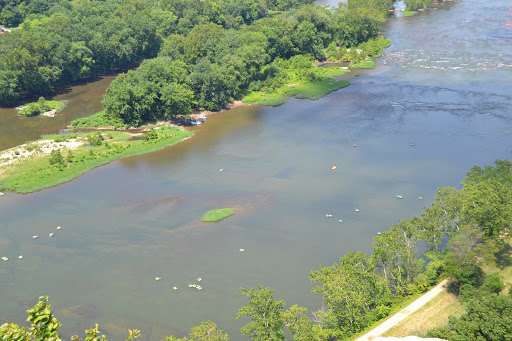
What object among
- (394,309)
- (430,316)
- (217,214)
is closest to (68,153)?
(217,214)

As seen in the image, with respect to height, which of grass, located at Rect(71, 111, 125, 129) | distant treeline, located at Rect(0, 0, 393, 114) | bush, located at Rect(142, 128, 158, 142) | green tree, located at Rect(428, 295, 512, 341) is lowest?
green tree, located at Rect(428, 295, 512, 341)

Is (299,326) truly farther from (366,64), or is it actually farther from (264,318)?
(366,64)

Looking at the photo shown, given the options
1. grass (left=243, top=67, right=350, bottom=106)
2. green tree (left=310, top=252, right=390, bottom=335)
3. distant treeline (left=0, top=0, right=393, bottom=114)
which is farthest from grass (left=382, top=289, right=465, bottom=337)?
grass (left=243, top=67, right=350, bottom=106)

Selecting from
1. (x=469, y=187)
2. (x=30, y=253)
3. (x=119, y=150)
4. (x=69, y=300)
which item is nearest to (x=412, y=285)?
(x=469, y=187)

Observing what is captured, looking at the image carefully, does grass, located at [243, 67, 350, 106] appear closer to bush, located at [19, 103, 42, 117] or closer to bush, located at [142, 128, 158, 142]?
bush, located at [142, 128, 158, 142]

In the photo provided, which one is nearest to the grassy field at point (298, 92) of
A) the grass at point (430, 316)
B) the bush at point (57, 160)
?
the bush at point (57, 160)
